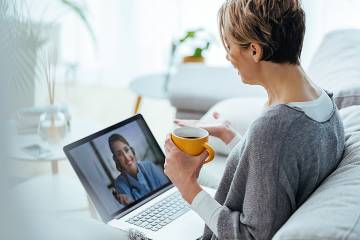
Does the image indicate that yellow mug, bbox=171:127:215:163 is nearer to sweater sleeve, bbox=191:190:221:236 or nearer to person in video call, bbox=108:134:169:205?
sweater sleeve, bbox=191:190:221:236

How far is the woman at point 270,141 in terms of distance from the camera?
38.1 inches

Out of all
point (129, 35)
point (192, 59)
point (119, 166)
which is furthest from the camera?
point (129, 35)

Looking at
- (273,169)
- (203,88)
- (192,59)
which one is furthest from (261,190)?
(192,59)

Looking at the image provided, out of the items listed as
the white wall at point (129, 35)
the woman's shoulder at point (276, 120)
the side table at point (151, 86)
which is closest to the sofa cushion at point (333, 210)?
the woman's shoulder at point (276, 120)

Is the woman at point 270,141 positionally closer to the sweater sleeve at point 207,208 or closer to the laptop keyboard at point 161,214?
the sweater sleeve at point 207,208

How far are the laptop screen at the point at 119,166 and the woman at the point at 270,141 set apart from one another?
0.68 feet

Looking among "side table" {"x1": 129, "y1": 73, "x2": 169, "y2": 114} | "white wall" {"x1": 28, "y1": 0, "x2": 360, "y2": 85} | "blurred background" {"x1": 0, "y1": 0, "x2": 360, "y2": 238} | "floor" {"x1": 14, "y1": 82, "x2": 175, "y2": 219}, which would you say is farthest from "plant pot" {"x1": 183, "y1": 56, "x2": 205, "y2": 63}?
"white wall" {"x1": 28, "y1": 0, "x2": 360, "y2": 85}

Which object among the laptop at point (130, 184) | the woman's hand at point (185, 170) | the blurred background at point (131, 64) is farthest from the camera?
the blurred background at point (131, 64)

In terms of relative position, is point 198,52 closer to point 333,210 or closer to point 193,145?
point 193,145

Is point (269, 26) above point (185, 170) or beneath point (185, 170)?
above

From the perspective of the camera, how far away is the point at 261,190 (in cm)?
97

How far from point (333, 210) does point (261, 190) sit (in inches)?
5.1

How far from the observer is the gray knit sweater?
0.96 m

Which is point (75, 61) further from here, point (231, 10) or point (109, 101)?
point (231, 10)
